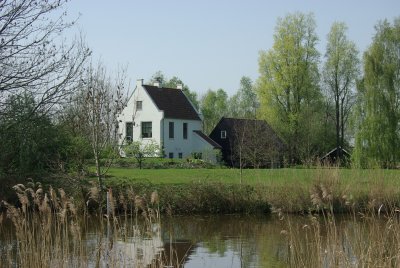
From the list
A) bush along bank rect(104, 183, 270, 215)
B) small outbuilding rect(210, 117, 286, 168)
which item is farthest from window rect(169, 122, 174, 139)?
bush along bank rect(104, 183, 270, 215)

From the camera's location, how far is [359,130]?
38719mm

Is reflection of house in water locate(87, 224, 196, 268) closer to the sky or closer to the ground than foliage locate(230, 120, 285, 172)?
closer to the ground

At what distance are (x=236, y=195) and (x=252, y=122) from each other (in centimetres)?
2378

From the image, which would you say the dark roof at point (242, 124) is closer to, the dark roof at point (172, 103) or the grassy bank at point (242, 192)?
the dark roof at point (172, 103)

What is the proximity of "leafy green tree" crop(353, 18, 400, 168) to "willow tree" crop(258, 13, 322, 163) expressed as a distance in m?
7.60

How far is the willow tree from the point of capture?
46.5 m

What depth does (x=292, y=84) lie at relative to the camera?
4675 cm

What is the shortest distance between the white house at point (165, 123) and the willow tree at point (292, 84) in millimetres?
5833

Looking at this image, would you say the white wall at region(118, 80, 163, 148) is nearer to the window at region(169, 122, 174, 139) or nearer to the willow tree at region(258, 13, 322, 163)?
the window at region(169, 122, 174, 139)

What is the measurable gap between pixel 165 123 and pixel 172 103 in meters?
2.64

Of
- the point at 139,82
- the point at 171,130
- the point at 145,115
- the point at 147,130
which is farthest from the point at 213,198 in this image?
the point at 139,82

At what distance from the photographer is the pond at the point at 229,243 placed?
7227 mm

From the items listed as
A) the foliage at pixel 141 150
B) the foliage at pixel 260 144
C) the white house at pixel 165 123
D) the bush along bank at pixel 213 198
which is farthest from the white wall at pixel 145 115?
the bush along bank at pixel 213 198

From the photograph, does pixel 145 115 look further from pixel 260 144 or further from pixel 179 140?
pixel 260 144
